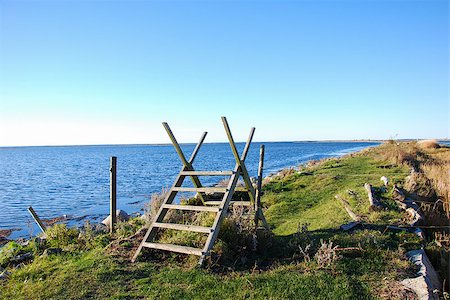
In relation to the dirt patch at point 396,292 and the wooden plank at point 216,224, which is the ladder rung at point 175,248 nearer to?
the wooden plank at point 216,224

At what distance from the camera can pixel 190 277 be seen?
582 centimetres

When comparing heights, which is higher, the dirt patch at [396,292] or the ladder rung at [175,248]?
the ladder rung at [175,248]

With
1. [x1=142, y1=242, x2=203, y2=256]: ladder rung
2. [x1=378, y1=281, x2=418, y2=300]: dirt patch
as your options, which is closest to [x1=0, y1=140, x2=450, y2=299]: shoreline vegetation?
[x1=378, y1=281, x2=418, y2=300]: dirt patch

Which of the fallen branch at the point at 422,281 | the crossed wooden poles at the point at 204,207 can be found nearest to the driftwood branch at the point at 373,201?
the fallen branch at the point at 422,281

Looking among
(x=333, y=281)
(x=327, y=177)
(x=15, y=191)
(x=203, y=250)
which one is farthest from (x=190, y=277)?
(x=15, y=191)

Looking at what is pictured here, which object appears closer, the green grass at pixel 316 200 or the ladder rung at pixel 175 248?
the ladder rung at pixel 175 248

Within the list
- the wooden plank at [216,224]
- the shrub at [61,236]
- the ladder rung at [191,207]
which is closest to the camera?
the wooden plank at [216,224]

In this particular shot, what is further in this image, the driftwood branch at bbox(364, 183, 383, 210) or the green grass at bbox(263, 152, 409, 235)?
the driftwood branch at bbox(364, 183, 383, 210)

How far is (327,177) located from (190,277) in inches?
461

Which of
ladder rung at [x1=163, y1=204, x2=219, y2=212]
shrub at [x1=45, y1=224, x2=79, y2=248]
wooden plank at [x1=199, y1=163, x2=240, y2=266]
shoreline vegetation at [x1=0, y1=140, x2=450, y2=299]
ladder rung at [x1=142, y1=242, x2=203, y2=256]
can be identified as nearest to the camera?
shoreline vegetation at [x1=0, y1=140, x2=450, y2=299]

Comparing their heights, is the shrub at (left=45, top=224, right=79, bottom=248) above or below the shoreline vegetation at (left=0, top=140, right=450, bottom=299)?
below

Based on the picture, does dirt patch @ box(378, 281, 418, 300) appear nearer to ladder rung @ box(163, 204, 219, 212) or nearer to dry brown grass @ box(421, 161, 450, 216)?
ladder rung @ box(163, 204, 219, 212)

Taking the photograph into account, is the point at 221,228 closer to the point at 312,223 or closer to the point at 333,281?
the point at 333,281

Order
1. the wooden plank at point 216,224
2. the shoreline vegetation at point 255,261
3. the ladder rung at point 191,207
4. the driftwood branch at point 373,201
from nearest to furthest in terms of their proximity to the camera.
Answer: the shoreline vegetation at point 255,261, the wooden plank at point 216,224, the ladder rung at point 191,207, the driftwood branch at point 373,201
